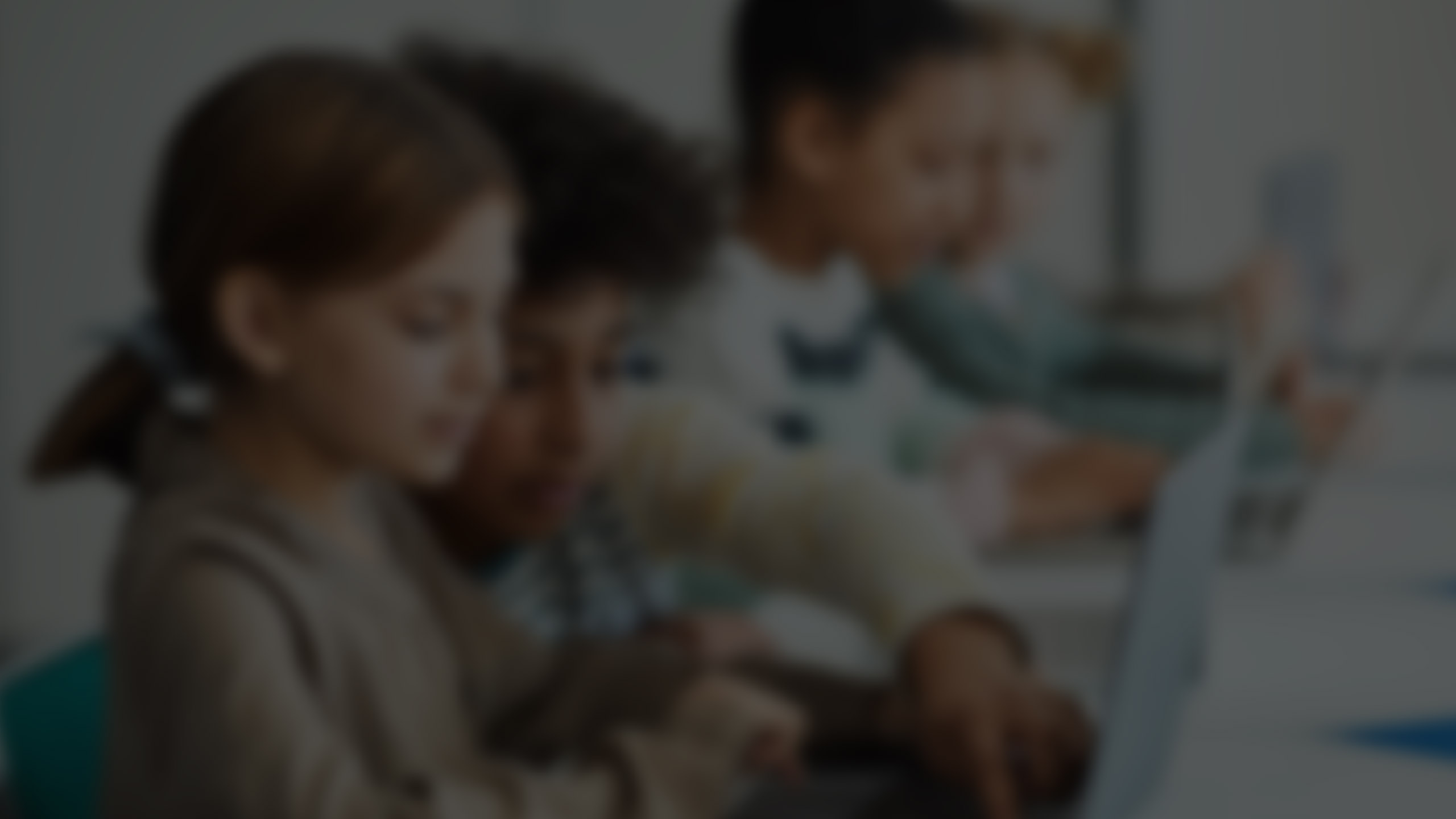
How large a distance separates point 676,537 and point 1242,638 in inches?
11.5

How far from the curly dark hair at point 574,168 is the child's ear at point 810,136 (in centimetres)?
19

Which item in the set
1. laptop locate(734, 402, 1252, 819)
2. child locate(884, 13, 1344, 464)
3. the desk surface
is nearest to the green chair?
laptop locate(734, 402, 1252, 819)

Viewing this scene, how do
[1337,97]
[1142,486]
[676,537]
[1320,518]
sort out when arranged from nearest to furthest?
[676,537] < [1142,486] < [1320,518] < [1337,97]

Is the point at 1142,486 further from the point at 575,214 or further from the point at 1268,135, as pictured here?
the point at 575,214

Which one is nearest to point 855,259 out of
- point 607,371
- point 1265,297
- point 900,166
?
point 900,166

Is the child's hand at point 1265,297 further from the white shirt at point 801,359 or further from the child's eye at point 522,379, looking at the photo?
the child's eye at point 522,379

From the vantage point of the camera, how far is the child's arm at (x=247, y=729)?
568 millimetres

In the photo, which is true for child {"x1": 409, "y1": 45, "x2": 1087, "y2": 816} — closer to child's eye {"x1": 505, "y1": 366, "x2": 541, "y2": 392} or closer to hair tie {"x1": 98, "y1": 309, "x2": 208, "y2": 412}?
child's eye {"x1": 505, "y1": 366, "x2": 541, "y2": 392}

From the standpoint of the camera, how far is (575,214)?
792 millimetres

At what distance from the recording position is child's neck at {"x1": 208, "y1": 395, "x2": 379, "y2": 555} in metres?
0.63

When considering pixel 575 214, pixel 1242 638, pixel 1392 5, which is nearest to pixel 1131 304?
pixel 1392 5

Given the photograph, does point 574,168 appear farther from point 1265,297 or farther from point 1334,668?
point 1265,297

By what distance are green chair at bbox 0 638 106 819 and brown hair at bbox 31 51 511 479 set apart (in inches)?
2.9

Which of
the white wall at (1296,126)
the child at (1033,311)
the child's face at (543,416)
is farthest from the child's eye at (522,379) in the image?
the white wall at (1296,126)
